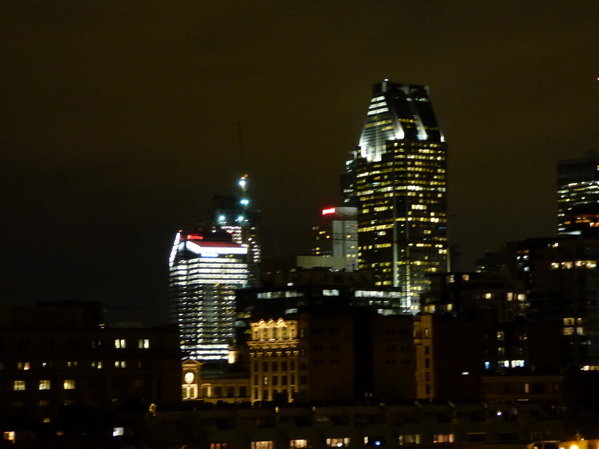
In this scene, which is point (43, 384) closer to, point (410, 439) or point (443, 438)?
point (410, 439)

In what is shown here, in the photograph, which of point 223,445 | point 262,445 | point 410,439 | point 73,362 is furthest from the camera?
point 73,362

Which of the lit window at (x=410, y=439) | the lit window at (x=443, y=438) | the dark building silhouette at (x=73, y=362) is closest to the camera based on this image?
the lit window at (x=410, y=439)

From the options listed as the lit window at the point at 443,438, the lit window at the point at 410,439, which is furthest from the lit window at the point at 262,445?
the lit window at the point at 443,438

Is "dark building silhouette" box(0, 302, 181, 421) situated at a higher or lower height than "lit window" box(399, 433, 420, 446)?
higher

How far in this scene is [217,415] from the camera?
109 m

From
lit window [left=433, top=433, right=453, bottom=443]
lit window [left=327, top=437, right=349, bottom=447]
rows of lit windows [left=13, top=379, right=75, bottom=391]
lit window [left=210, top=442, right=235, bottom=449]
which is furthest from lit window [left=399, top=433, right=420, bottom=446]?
rows of lit windows [left=13, top=379, right=75, bottom=391]

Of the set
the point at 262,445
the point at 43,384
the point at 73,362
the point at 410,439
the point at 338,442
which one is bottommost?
the point at 262,445

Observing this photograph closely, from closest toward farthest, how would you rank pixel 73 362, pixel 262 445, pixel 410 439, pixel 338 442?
pixel 262 445 < pixel 338 442 < pixel 410 439 < pixel 73 362

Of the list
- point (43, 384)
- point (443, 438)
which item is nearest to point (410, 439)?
point (443, 438)

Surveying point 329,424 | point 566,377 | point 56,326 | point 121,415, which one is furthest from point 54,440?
point 566,377

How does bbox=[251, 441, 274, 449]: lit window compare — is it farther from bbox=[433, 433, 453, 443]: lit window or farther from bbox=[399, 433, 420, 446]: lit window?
bbox=[433, 433, 453, 443]: lit window

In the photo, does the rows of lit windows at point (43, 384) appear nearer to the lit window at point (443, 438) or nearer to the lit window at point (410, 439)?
the lit window at point (410, 439)

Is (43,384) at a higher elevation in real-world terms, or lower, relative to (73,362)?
lower

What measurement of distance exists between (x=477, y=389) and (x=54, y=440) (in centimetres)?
11051
